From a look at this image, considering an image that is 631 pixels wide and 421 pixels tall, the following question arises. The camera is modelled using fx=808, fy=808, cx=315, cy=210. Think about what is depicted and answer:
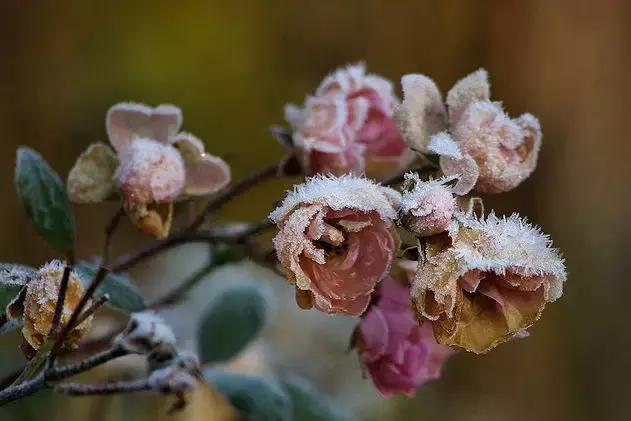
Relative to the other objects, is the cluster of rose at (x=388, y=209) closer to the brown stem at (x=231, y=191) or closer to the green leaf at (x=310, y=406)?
the brown stem at (x=231, y=191)

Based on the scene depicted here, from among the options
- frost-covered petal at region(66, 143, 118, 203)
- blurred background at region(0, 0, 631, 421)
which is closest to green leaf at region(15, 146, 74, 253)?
frost-covered petal at region(66, 143, 118, 203)

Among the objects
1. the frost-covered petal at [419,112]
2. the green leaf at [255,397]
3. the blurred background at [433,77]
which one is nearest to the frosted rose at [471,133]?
the frost-covered petal at [419,112]

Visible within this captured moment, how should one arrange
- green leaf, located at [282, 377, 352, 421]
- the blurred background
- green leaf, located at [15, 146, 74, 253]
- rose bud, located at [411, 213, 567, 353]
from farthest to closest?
the blurred background < green leaf, located at [282, 377, 352, 421] < green leaf, located at [15, 146, 74, 253] < rose bud, located at [411, 213, 567, 353]

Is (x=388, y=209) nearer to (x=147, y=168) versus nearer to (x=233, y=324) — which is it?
(x=147, y=168)

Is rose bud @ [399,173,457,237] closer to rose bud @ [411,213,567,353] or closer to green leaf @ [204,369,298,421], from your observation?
rose bud @ [411,213,567,353]

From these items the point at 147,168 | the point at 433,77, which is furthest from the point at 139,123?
the point at 433,77

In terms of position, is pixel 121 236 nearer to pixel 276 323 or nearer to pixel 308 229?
pixel 276 323

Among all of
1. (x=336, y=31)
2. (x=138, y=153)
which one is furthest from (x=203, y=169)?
(x=336, y=31)
